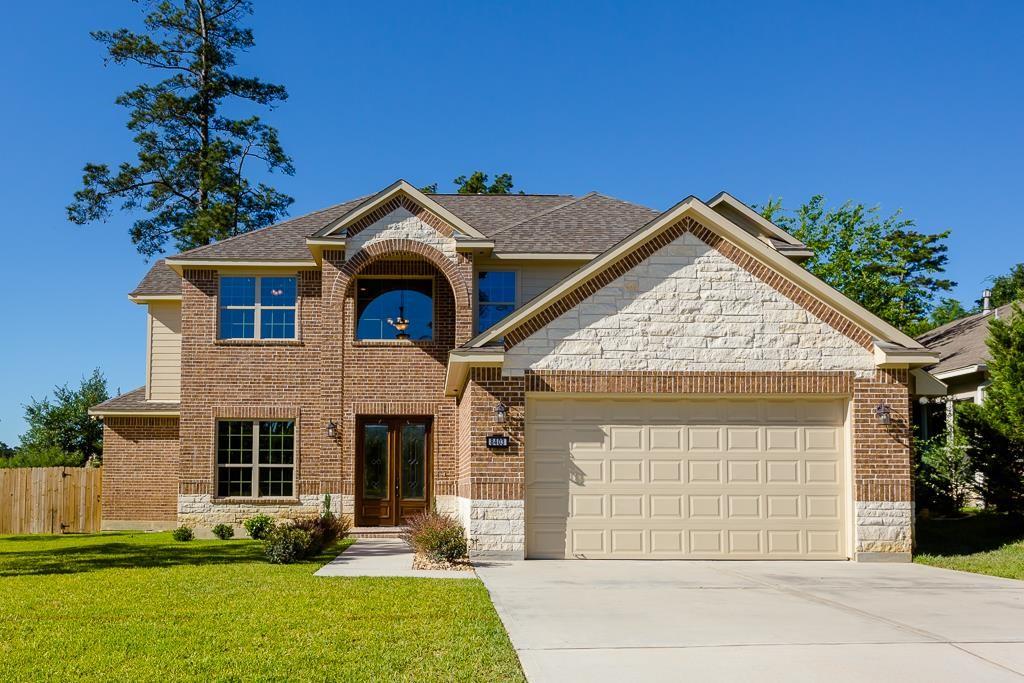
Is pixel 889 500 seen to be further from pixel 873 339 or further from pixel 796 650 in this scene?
pixel 796 650

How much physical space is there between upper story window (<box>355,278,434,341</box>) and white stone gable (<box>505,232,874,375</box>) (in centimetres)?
739

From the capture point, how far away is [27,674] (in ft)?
24.1

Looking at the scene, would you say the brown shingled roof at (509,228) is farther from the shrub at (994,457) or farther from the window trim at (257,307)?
the shrub at (994,457)

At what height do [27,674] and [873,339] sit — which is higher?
[873,339]

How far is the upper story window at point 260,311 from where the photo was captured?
22234mm

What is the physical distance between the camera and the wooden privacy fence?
987 inches

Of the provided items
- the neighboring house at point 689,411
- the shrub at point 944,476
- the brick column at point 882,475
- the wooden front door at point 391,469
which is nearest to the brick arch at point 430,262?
the wooden front door at point 391,469

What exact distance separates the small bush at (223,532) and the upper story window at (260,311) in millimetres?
4319

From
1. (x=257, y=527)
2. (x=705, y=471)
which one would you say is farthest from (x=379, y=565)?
(x=257, y=527)

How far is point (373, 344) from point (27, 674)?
47.8 ft

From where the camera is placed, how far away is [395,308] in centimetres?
2206

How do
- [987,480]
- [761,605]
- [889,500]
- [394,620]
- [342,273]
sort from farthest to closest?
[342,273] → [987,480] → [889,500] → [761,605] → [394,620]

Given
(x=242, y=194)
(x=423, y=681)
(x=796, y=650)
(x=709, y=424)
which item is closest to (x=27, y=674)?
(x=423, y=681)

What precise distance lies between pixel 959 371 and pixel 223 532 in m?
17.4
